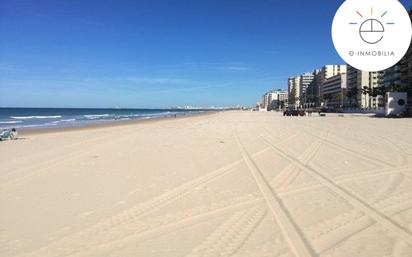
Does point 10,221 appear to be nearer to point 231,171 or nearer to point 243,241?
point 243,241

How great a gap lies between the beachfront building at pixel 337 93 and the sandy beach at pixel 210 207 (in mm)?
147314

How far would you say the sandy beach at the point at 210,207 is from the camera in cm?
420

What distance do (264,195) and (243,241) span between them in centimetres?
219

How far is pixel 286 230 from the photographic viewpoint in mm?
4637

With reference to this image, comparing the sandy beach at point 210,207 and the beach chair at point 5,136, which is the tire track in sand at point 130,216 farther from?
the beach chair at point 5,136

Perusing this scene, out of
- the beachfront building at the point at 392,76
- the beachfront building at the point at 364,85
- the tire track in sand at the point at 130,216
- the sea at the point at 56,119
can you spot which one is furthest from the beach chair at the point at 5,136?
the beachfront building at the point at 364,85

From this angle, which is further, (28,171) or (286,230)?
(28,171)

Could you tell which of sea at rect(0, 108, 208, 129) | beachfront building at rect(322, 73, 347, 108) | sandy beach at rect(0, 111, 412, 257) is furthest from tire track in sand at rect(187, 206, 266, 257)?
beachfront building at rect(322, 73, 347, 108)

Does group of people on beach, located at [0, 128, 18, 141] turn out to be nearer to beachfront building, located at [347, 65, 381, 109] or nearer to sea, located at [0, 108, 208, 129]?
sea, located at [0, 108, 208, 129]

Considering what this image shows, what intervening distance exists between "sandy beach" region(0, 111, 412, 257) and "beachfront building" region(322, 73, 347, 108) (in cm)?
Result: 14731

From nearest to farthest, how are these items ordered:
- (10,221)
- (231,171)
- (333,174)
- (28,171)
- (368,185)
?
(10,221) < (368,185) < (333,174) < (231,171) < (28,171)

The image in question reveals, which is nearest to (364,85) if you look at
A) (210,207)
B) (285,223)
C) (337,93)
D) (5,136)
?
(337,93)

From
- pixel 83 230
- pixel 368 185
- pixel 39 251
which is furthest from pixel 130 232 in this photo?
pixel 368 185

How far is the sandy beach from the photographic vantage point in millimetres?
4199
